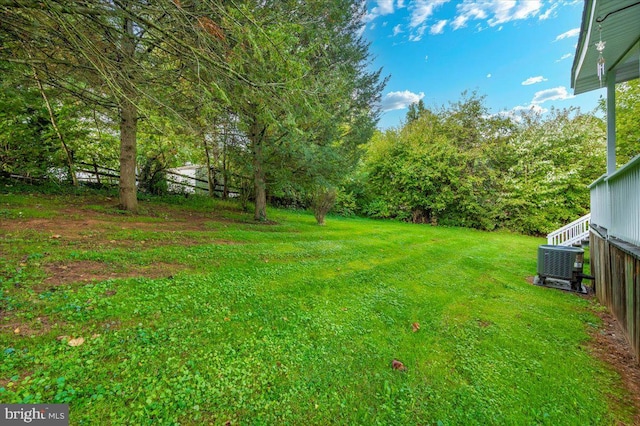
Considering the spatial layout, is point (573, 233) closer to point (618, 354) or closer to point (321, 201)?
point (618, 354)

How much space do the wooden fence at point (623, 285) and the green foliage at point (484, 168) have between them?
385 inches

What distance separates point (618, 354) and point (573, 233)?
25.0 feet

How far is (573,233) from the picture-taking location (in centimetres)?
848

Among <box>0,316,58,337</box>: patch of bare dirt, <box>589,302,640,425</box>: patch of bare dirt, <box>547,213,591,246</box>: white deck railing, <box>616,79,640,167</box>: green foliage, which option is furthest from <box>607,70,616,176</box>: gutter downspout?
<box>616,79,640,167</box>: green foliage

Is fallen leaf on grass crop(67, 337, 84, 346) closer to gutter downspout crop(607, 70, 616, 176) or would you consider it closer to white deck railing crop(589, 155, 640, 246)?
white deck railing crop(589, 155, 640, 246)

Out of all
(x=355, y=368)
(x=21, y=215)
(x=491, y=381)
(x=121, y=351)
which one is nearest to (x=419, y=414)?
(x=355, y=368)

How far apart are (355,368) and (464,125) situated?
17013 mm

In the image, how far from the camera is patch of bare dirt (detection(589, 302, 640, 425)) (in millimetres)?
2246

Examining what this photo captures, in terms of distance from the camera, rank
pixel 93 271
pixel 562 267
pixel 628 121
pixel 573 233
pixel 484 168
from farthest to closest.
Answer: pixel 484 168
pixel 628 121
pixel 573 233
pixel 562 267
pixel 93 271

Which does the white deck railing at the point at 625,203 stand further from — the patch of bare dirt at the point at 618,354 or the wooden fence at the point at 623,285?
the patch of bare dirt at the point at 618,354

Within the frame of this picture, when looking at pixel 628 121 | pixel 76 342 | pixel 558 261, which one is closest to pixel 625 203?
pixel 558 261

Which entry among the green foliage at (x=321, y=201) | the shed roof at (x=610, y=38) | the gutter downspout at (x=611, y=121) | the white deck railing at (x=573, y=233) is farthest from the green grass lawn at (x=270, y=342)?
the green foliage at (x=321, y=201)

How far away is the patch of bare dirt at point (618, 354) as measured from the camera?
2.25 meters

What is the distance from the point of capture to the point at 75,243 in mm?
3957
